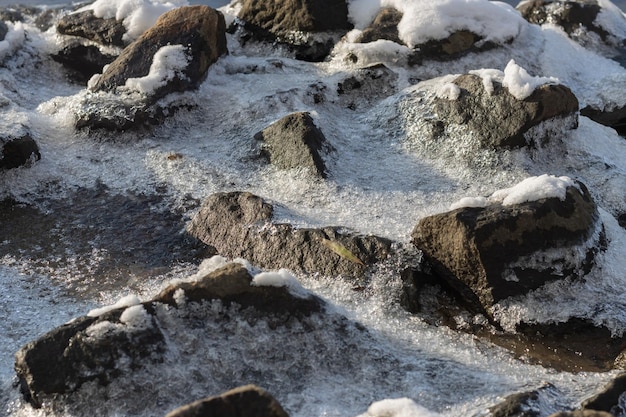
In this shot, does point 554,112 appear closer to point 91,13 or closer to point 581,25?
point 581,25

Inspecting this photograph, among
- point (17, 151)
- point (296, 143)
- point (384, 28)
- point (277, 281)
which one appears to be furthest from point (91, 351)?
point (384, 28)

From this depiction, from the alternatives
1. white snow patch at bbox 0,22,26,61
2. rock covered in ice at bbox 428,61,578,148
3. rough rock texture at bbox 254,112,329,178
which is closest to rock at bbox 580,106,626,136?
rock covered in ice at bbox 428,61,578,148

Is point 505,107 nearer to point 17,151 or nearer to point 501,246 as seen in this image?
point 501,246

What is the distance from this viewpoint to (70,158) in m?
6.12

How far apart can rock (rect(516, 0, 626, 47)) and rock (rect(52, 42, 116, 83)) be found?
473 centimetres

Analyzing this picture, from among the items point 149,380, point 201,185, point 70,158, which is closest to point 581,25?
point 201,185

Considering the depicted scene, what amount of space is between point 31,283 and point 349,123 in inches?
111

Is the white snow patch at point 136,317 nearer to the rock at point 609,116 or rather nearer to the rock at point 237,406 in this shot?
the rock at point 237,406

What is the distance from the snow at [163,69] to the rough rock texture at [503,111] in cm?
223

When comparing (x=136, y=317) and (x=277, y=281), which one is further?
(x=277, y=281)

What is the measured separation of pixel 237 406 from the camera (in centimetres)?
292

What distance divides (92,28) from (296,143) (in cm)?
335

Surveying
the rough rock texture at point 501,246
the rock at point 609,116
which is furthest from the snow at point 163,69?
the rock at point 609,116

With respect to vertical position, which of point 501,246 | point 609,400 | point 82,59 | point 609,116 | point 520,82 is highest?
point 520,82
